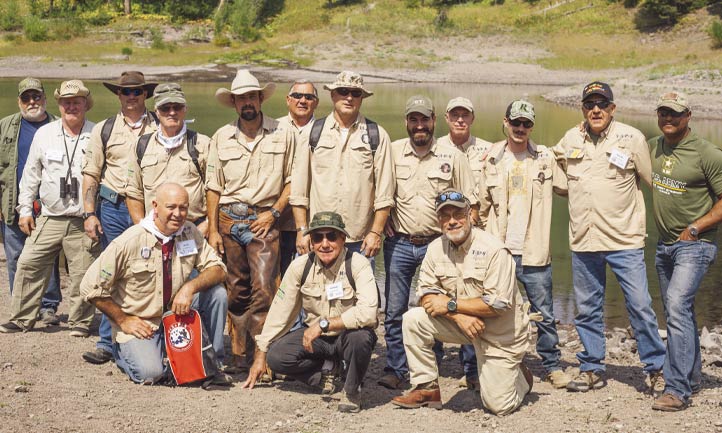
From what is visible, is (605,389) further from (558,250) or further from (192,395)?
(558,250)

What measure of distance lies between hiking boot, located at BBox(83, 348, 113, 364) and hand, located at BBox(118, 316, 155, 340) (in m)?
0.66

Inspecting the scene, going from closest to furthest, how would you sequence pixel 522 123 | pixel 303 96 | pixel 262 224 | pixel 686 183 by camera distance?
pixel 686 183, pixel 522 123, pixel 262 224, pixel 303 96

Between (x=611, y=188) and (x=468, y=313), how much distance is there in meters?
1.52

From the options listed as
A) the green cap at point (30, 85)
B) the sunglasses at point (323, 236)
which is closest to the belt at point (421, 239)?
the sunglasses at point (323, 236)

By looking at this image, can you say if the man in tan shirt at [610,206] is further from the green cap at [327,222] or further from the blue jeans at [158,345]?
the blue jeans at [158,345]

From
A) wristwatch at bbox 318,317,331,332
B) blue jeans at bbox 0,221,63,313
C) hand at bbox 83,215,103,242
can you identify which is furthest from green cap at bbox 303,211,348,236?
blue jeans at bbox 0,221,63,313

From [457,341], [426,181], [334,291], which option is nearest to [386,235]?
[426,181]

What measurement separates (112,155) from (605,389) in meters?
4.49

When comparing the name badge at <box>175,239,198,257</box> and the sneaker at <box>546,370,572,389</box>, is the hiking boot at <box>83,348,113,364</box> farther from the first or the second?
the sneaker at <box>546,370,572,389</box>

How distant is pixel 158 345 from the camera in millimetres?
6918

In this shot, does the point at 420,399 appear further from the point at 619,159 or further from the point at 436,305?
the point at 619,159

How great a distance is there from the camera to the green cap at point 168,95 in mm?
7344

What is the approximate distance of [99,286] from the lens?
22.2 feet

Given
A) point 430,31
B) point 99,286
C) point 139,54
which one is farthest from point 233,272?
point 430,31
